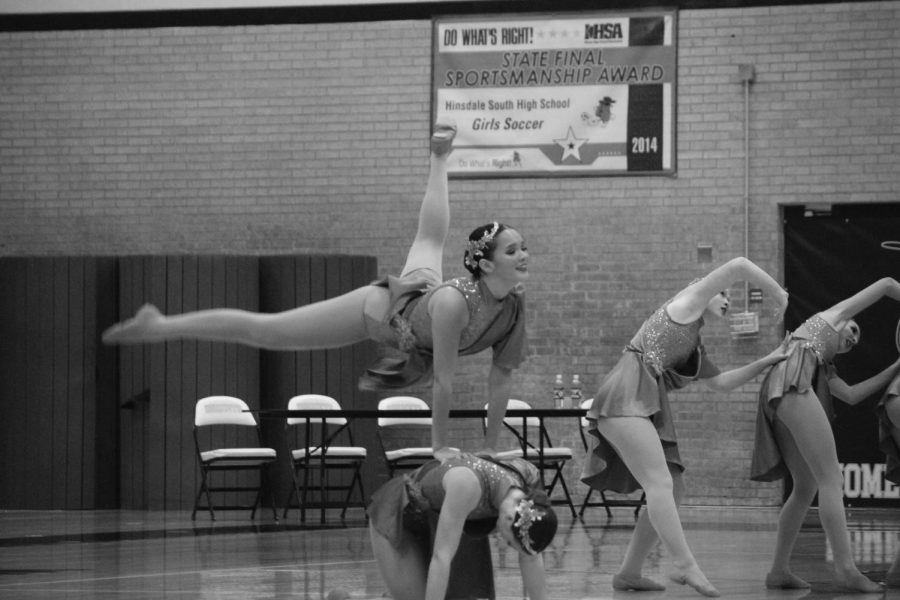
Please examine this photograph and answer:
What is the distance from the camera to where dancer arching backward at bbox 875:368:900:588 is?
6.85 m

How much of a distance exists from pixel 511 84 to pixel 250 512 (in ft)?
15.4

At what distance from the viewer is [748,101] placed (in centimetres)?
1312

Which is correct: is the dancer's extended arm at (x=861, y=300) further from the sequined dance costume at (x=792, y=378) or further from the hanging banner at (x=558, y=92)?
the hanging banner at (x=558, y=92)

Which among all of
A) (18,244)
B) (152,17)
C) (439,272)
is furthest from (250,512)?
(439,272)

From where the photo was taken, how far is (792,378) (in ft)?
21.8

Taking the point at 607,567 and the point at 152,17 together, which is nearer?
the point at 607,567


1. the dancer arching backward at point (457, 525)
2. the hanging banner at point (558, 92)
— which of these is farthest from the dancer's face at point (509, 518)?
the hanging banner at point (558, 92)

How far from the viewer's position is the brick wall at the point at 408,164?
1302cm

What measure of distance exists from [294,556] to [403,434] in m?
5.35

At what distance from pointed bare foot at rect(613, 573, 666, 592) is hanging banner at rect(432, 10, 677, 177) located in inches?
284

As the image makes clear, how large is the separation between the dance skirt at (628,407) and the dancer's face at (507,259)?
1104mm

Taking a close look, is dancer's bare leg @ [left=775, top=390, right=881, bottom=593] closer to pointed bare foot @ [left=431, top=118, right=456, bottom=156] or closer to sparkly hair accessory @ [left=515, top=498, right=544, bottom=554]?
pointed bare foot @ [left=431, top=118, right=456, bottom=156]

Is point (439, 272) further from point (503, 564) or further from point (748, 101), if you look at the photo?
point (748, 101)

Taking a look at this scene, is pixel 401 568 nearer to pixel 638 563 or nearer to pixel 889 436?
pixel 638 563
